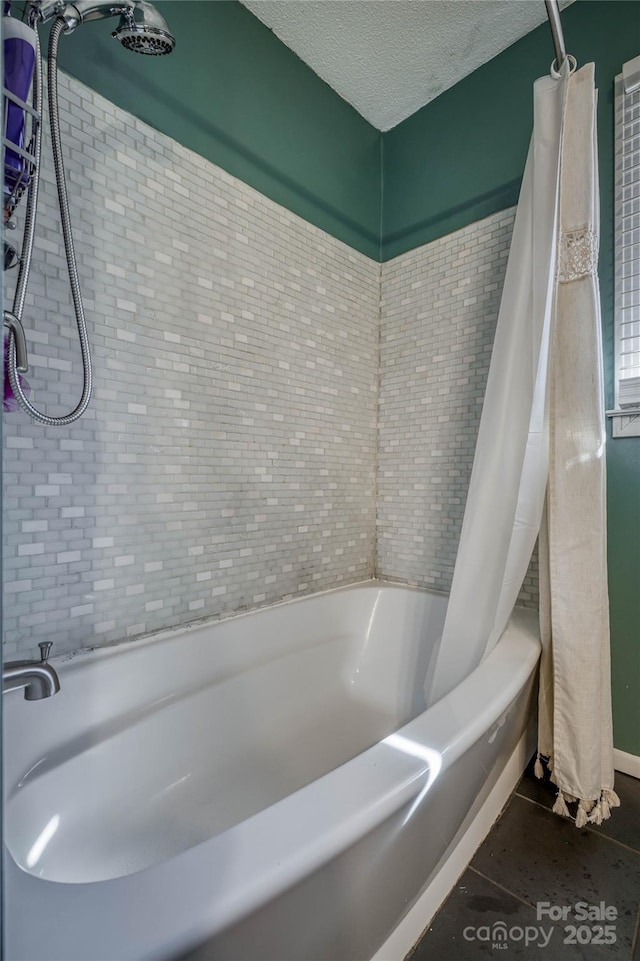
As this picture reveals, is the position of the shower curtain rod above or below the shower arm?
above

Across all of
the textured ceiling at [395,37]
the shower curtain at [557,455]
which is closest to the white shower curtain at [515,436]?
the shower curtain at [557,455]

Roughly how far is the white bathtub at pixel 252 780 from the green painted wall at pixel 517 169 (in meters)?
0.35

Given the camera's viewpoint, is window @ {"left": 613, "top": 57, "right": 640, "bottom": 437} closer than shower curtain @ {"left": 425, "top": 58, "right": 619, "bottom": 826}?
No

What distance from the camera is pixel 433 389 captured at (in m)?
1.87

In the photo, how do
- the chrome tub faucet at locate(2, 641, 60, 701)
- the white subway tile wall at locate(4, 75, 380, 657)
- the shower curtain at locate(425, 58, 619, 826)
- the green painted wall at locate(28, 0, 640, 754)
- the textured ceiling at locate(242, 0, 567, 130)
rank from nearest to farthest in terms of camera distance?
the chrome tub faucet at locate(2, 641, 60, 701) < the white subway tile wall at locate(4, 75, 380, 657) < the shower curtain at locate(425, 58, 619, 826) < the green painted wall at locate(28, 0, 640, 754) < the textured ceiling at locate(242, 0, 567, 130)

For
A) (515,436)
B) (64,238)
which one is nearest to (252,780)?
(515,436)

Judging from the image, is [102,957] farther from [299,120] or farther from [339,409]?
[299,120]

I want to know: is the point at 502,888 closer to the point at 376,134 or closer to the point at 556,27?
the point at 556,27

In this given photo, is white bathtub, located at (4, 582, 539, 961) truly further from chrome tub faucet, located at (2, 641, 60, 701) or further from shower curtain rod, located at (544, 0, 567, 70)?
shower curtain rod, located at (544, 0, 567, 70)

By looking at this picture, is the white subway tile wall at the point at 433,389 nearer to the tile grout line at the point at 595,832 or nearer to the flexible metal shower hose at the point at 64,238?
the tile grout line at the point at 595,832

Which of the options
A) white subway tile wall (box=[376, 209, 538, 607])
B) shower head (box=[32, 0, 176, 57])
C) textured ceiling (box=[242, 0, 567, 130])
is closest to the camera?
shower head (box=[32, 0, 176, 57])

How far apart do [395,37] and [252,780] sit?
2.54 m

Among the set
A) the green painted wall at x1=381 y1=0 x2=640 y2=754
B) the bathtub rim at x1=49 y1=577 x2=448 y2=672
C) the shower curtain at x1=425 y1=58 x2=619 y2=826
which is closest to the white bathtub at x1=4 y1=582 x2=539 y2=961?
the bathtub rim at x1=49 y1=577 x2=448 y2=672

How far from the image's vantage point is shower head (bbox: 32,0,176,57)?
3.03 ft
